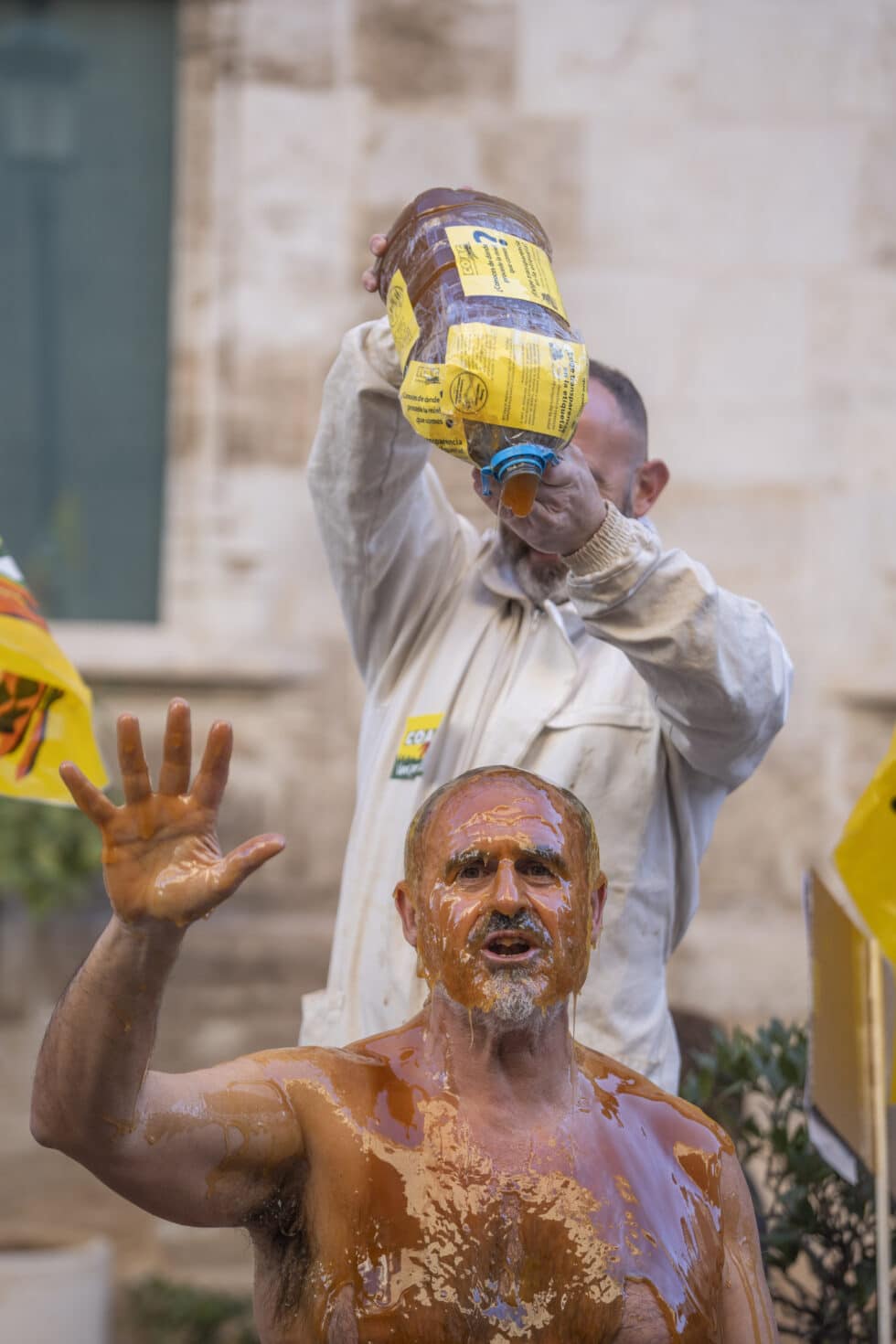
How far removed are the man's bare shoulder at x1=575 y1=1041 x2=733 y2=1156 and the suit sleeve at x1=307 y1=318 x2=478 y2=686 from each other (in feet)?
3.40

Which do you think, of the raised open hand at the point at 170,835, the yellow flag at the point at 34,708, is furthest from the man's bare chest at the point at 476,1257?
the yellow flag at the point at 34,708

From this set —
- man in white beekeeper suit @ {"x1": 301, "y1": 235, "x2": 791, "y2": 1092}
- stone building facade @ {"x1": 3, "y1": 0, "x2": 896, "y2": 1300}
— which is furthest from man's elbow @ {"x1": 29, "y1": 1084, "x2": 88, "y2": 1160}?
stone building facade @ {"x1": 3, "y1": 0, "x2": 896, "y2": 1300}

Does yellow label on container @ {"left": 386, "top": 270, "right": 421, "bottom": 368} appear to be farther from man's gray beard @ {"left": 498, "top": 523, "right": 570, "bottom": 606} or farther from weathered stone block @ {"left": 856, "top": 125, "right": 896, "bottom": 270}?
weathered stone block @ {"left": 856, "top": 125, "right": 896, "bottom": 270}

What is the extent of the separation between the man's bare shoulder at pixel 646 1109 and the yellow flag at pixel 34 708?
144 centimetres

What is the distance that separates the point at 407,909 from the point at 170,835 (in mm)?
477

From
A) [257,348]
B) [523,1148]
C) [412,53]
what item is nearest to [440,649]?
[523,1148]

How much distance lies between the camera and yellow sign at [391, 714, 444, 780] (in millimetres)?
3164

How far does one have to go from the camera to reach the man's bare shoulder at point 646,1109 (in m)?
2.50

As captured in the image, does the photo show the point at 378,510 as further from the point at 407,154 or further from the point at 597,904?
the point at 407,154

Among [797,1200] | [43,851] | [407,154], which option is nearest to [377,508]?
[797,1200]

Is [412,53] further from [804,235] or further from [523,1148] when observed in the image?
[523,1148]

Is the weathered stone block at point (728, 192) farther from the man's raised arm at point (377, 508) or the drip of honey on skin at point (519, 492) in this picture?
the drip of honey on skin at point (519, 492)

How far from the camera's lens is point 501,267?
2.67 meters

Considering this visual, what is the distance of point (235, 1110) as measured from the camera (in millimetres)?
2299
